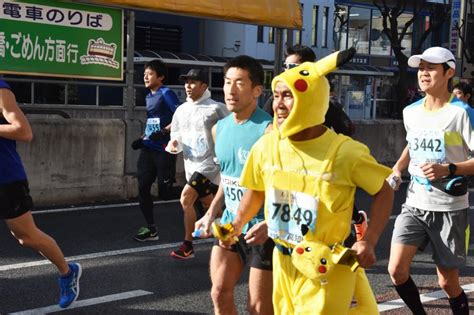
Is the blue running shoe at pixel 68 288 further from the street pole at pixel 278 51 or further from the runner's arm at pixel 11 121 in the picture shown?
the street pole at pixel 278 51

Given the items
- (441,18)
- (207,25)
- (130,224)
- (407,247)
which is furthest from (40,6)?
(441,18)

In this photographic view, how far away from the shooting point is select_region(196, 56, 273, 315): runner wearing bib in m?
4.00

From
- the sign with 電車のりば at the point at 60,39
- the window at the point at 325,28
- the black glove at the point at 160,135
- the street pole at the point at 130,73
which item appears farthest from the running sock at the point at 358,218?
the window at the point at 325,28

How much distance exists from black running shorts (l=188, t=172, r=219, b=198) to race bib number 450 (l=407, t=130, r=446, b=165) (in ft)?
7.84

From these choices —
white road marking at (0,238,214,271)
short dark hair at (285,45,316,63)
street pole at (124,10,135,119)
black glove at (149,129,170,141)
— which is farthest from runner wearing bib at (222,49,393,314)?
street pole at (124,10,135,119)

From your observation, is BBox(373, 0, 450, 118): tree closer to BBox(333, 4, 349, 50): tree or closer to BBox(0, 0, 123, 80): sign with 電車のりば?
BBox(333, 4, 349, 50): tree

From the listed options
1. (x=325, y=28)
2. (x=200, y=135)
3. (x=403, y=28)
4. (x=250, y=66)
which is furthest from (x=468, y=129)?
(x=325, y=28)

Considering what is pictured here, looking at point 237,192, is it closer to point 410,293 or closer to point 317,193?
point 317,193

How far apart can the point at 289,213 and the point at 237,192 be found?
0.90 m

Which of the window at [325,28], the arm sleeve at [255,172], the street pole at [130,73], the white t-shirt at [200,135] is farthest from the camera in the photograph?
the window at [325,28]

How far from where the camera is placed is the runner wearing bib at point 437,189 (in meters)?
4.83

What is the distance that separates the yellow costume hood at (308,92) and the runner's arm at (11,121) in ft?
7.16

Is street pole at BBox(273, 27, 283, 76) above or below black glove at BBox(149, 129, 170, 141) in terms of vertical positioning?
above

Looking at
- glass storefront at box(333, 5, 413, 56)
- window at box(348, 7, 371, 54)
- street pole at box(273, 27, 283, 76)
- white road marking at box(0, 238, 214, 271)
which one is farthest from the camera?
window at box(348, 7, 371, 54)
